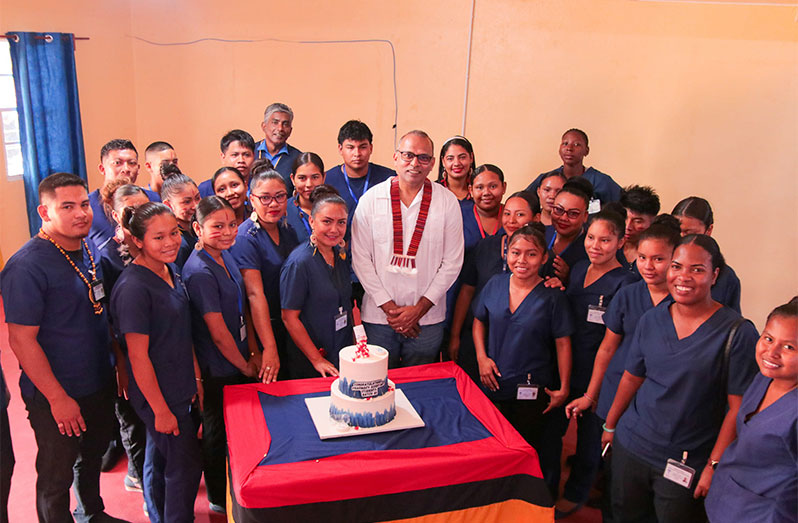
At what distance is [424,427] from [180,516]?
1174 millimetres

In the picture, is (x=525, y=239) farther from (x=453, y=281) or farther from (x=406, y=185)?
(x=406, y=185)

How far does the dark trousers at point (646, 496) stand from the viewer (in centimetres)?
212

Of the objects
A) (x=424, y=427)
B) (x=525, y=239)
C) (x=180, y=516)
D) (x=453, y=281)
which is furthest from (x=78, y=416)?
(x=525, y=239)

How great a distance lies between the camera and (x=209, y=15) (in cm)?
601

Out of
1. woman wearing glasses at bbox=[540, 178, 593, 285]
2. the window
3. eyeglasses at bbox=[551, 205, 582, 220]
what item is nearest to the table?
woman wearing glasses at bbox=[540, 178, 593, 285]

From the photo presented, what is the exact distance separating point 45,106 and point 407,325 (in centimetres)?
454

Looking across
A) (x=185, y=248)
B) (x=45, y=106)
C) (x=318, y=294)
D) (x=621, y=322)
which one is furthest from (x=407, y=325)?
(x=45, y=106)

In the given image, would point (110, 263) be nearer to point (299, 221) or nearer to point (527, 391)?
point (299, 221)

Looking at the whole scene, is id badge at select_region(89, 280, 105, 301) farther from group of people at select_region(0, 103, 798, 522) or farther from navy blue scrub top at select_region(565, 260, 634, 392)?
navy blue scrub top at select_region(565, 260, 634, 392)

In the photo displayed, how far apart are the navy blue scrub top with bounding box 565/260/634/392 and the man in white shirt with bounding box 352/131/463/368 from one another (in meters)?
0.61

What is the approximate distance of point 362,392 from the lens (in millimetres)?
2166

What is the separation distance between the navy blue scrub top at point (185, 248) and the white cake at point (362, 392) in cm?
112

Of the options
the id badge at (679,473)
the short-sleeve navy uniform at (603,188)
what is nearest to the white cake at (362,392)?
the id badge at (679,473)

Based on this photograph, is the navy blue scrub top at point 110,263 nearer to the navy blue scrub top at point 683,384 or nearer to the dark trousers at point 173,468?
the dark trousers at point 173,468
